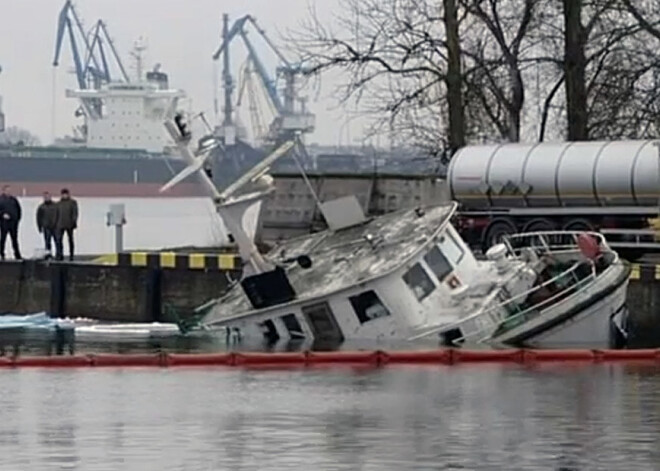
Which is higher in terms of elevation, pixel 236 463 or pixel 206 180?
pixel 206 180

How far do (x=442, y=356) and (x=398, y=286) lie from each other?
17.1 feet

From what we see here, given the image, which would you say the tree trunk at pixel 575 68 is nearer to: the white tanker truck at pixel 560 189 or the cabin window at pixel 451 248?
the white tanker truck at pixel 560 189

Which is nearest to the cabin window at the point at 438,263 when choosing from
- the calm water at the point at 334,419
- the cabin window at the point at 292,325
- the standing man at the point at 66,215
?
the cabin window at the point at 292,325

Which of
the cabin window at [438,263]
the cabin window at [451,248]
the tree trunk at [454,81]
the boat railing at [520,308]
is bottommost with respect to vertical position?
the boat railing at [520,308]

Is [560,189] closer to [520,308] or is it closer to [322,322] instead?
[520,308]

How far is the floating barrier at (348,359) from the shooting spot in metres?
28.3

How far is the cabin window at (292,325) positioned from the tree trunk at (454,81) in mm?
17507

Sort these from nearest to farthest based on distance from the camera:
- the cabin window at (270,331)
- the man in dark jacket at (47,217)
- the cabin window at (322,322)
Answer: the cabin window at (322,322) → the cabin window at (270,331) → the man in dark jacket at (47,217)

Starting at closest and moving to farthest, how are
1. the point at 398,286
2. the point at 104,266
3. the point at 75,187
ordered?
the point at 398,286, the point at 104,266, the point at 75,187

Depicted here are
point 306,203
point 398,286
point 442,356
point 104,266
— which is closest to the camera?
point 442,356

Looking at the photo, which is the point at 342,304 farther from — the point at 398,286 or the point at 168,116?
the point at 168,116

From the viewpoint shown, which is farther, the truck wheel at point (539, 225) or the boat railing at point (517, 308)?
the truck wheel at point (539, 225)

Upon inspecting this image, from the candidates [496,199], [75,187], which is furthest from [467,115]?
[75,187]

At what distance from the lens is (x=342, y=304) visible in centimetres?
3431
